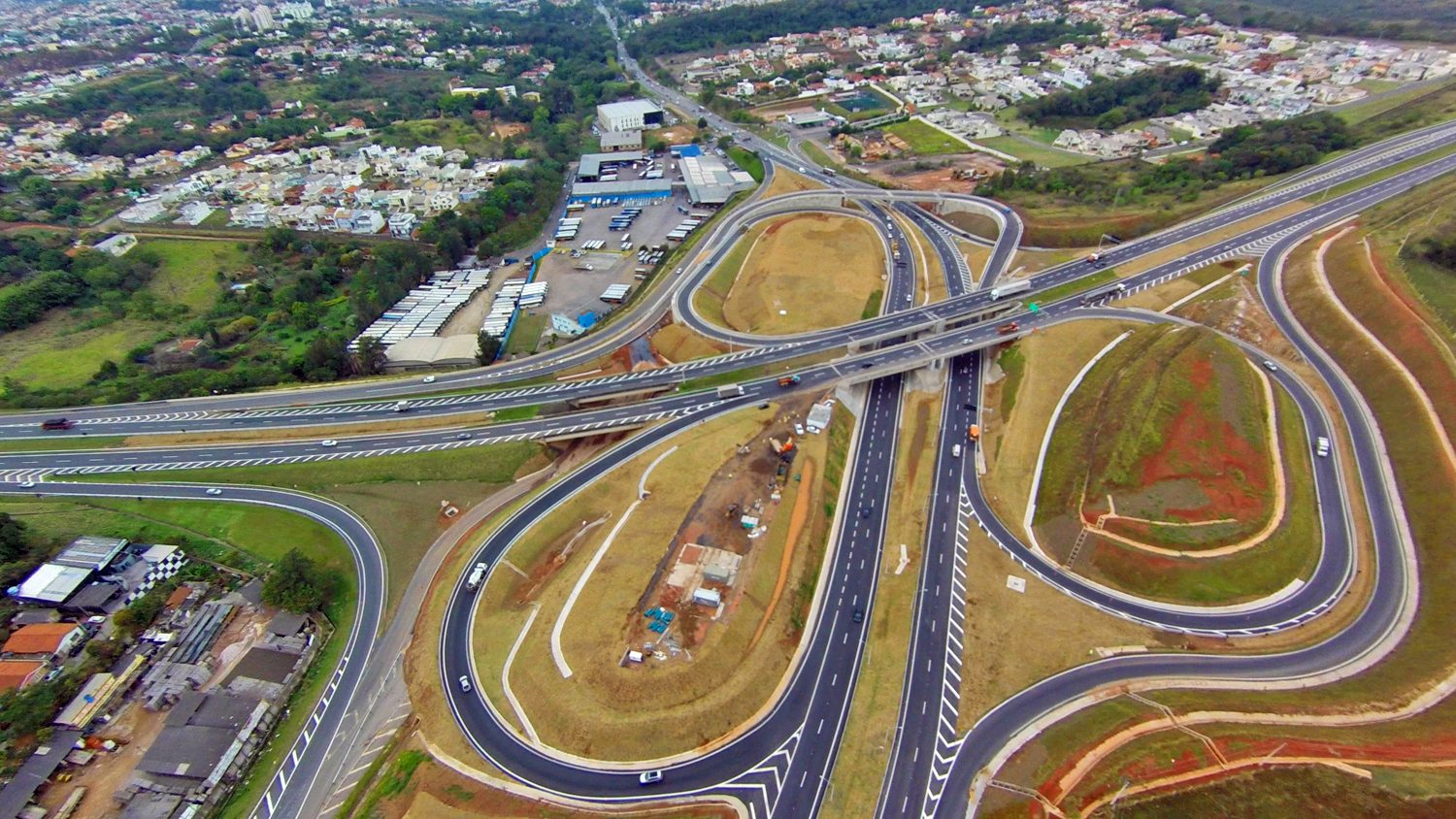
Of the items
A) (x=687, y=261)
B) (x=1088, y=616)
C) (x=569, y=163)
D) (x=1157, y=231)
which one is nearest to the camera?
(x=1088, y=616)

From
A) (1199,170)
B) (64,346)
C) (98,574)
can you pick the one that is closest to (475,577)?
(98,574)

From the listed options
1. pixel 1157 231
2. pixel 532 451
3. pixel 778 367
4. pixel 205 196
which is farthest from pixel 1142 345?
pixel 205 196

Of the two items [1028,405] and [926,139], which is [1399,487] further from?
[926,139]

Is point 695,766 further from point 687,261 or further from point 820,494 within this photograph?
point 687,261

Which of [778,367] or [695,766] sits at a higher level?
[778,367]

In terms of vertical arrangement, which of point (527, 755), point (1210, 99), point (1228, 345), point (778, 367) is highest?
point (1210, 99)

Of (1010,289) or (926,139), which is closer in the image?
(1010,289)

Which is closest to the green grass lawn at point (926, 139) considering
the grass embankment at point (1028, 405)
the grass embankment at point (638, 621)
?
the grass embankment at point (1028, 405)
